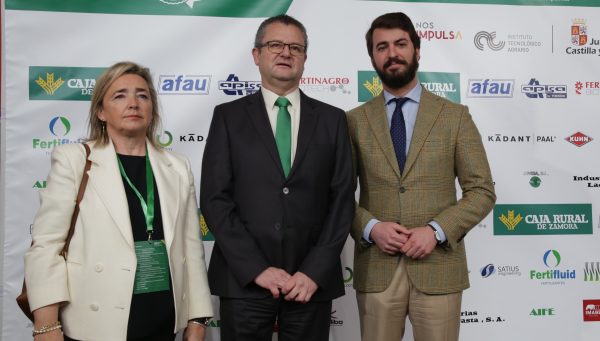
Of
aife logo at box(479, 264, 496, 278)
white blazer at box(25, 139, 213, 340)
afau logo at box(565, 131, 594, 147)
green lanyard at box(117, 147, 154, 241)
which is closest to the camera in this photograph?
white blazer at box(25, 139, 213, 340)

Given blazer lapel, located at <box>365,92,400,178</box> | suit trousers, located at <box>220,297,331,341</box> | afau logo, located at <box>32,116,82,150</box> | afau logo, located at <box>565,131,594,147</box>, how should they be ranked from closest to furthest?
suit trousers, located at <box>220,297,331,341</box>, blazer lapel, located at <box>365,92,400,178</box>, afau logo, located at <box>32,116,82,150</box>, afau logo, located at <box>565,131,594,147</box>

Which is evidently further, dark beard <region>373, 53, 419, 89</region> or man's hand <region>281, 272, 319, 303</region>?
dark beard <region>373, 53, 419, 89</region>

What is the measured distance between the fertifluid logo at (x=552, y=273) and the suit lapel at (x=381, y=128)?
5.74 feet

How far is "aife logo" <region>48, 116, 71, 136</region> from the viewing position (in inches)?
124

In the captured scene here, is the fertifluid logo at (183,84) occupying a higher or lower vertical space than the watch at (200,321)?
higher

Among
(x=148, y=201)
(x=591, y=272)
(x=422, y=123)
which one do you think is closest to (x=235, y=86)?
(x=422, y=123)

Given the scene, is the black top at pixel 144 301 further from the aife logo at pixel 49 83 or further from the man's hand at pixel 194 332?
the aife logo at pixel 49 83

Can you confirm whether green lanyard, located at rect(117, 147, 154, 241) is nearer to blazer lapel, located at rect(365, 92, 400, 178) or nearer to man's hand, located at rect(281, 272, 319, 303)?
man's hand, located at rect(281, 272, 319, 303)

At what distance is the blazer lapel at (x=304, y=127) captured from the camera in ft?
6.75

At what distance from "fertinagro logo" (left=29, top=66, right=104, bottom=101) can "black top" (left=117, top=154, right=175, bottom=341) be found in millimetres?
1414

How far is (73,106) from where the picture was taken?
10.4ft

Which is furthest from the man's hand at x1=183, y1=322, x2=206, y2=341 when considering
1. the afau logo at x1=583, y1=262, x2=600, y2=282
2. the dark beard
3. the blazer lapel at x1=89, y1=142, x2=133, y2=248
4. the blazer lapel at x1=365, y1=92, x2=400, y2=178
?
the afau logo at x1=583, y1=262, x2=600, y2=282

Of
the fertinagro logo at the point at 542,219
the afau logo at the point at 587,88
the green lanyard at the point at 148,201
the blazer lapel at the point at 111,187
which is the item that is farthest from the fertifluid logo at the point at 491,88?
the blazer lapel at the point at 111,187

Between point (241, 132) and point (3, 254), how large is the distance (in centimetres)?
188
